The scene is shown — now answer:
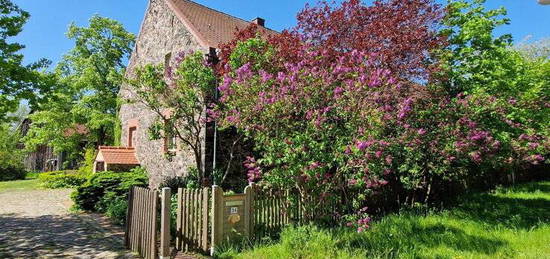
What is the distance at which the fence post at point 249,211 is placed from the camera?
6680 millimetres

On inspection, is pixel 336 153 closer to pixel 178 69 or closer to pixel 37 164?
pixel 178 69

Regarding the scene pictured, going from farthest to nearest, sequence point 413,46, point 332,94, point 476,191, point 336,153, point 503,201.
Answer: point 476,191 → point 503,201 → point 413,46 → point 332,94 → point 336,153

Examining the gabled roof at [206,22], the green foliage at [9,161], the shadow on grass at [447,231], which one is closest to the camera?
the shadow on grass at [447,231]

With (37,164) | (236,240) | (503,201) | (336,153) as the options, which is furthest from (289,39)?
(37,164)

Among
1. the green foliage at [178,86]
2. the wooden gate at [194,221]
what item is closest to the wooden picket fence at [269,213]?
the wooden gate at [194,221]

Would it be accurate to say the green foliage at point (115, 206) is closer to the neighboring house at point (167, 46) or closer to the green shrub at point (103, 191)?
the green shrub at point (103, 191)

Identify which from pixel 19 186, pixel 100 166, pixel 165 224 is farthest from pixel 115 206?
pixel 19 186

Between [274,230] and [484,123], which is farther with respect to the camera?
[484,123]

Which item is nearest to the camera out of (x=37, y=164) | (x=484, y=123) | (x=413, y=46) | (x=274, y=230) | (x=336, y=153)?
(x=336, y=153)

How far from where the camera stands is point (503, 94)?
10.6 metres

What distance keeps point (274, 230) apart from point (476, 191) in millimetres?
10693

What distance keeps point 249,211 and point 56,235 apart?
15.0 ft

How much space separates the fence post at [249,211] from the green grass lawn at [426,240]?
55 cm

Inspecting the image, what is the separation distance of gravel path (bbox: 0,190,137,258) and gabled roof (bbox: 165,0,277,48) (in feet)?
20.7
